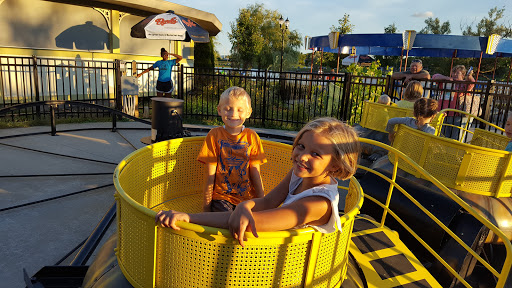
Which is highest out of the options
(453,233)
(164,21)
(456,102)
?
(164,21)

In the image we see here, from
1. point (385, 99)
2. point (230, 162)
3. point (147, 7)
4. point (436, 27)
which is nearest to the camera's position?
point (230, 162)

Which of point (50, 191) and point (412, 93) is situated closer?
point (50, 191)

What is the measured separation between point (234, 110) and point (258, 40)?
31341 mm

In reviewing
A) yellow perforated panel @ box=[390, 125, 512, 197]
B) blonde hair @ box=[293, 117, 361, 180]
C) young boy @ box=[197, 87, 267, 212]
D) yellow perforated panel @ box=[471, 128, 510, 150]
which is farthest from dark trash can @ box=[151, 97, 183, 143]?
yellow perforated panel @ box=[471, 128, 510, 150]

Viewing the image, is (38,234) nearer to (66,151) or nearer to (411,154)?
(66,151)

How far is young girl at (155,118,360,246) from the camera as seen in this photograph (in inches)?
59.6

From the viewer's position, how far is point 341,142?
5.74ft

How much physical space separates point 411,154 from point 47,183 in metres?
5.09

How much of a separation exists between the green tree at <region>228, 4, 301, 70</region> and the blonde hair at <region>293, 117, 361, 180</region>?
27.0 m

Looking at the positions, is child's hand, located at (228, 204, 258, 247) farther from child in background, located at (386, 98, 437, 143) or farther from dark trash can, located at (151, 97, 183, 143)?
dark trash can, located at (151, 97, 183, 143)

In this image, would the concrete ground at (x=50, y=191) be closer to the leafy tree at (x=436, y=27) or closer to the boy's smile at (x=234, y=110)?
the boy's smile at (x=234, y=110)

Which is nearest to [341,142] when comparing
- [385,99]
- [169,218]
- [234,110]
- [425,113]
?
[169,218]

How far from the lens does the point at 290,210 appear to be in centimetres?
162

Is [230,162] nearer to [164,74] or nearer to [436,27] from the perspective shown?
[164,74]
